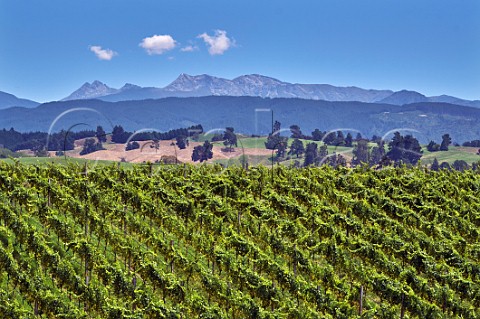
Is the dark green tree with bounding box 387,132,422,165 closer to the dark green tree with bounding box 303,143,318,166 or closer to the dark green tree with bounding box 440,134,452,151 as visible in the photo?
the dark green tree with bounding box 303,143,318,166

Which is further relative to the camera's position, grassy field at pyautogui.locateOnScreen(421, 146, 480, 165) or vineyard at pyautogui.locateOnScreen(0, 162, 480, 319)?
grassy field at pyautogui.locateOnScreen(421, 146, 480, 165)

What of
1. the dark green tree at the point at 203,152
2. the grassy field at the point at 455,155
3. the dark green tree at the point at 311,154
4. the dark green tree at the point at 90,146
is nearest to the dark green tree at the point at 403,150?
the dark green tree at the point at 311,154

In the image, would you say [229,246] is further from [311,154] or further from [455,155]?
[455,155]

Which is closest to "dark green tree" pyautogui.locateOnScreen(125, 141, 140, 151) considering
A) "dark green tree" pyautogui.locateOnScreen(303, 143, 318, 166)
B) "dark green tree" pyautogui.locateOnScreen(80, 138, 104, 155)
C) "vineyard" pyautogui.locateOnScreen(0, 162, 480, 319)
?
"dark green tree" pyautogui.locateOnScreen(80, 138, 104, 155)

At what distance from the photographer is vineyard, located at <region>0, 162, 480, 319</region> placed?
2045cm

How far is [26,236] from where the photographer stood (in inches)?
884

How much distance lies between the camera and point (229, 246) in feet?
80.5

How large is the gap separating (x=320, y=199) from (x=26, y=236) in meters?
16.1

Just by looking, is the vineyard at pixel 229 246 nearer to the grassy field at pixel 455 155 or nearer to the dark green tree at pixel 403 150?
the dark green tree at pixel 403 150

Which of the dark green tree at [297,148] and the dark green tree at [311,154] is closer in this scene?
the dark green tree at [311,154]

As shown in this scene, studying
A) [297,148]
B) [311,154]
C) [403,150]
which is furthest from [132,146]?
[403,150]

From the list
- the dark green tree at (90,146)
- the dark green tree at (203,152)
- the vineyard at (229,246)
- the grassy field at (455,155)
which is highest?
the vineyard at (229,246)

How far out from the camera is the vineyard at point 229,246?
67.1 ft

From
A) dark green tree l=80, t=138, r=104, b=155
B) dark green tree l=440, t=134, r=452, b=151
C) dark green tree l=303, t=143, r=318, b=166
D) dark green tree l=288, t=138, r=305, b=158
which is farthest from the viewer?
dark green tree l=440, t=134, r=452, b=151
